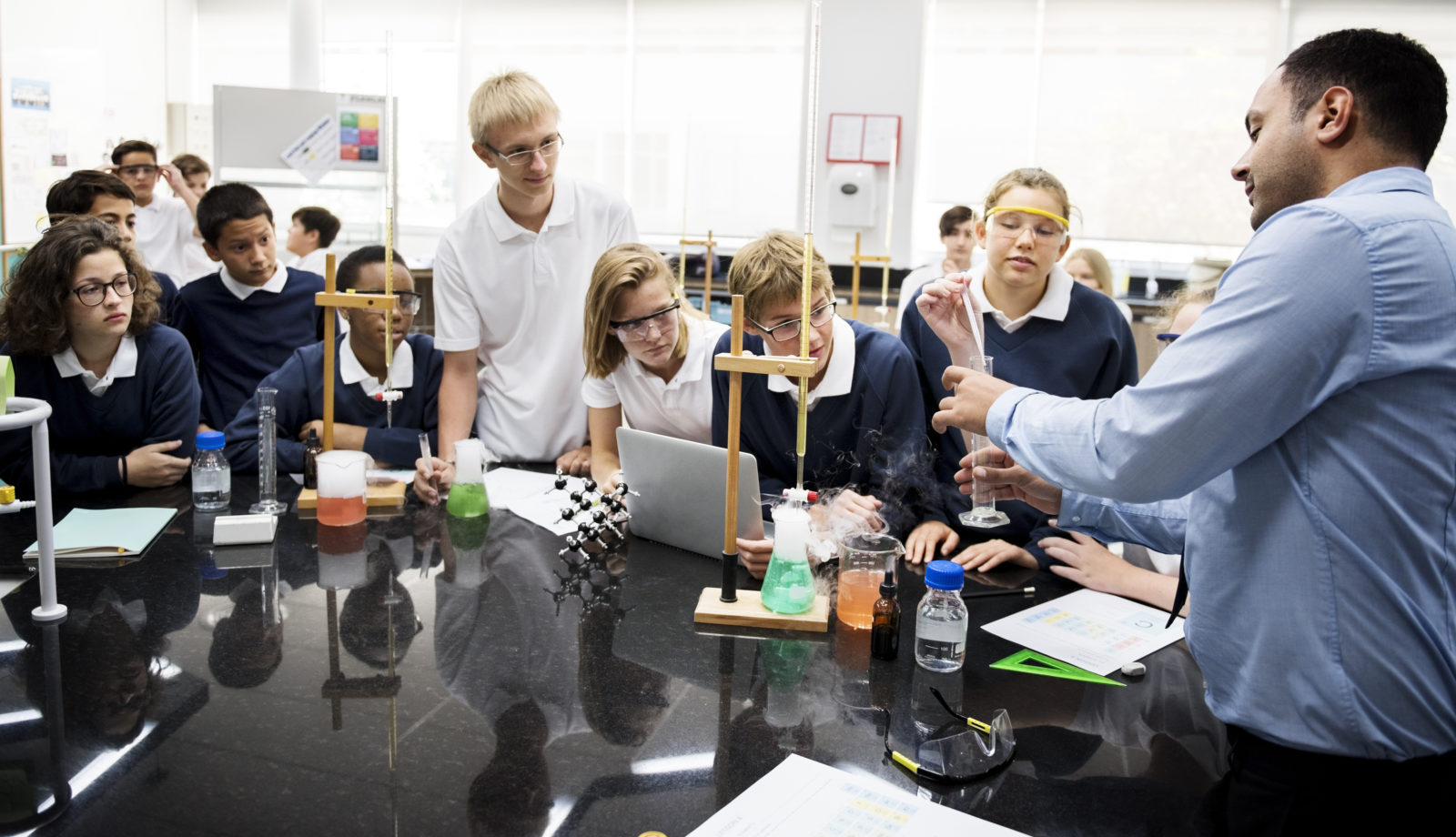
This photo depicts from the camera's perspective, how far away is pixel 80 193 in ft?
11.2

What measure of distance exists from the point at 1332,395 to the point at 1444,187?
558 centimetres

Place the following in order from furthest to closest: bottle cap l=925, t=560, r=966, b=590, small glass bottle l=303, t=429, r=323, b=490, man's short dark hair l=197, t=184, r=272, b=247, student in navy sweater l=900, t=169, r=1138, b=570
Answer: man's short dark hair l=197, t=184, r=272, b=247 < small glass bottle l=303, t=429, r=323, b=490 < student in navy sweater l=900, t=169, r=1138, b=570 < bottle cap l=925, t=560, r=966, b=590

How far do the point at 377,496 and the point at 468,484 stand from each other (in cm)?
22

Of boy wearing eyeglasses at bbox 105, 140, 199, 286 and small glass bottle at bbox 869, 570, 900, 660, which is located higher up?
boy wearing eyeglasses at bbox 105, 140, 199, 286

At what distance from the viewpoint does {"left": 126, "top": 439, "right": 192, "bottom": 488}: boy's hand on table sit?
226 cm

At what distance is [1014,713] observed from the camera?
1321 mm

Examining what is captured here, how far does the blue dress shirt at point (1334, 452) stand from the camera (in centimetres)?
101

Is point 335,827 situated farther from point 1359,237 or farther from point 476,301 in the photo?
point 476,301

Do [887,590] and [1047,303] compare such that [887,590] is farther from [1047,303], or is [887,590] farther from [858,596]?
[1047,303]

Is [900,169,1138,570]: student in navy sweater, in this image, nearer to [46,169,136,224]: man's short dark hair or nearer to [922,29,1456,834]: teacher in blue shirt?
[922,29,1456,834]: teacher in blue shirt


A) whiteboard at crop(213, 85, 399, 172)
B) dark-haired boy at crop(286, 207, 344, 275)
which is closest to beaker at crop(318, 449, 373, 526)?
dark-haired boy at crop(286, 207, 344, 275)

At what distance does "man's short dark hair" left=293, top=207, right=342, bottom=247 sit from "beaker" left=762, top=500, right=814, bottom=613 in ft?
14.3

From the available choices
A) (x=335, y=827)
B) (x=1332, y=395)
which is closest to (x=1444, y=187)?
(x=1332, y=395)

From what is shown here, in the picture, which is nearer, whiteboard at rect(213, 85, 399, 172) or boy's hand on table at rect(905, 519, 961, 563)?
boy's hand on table at rect(905, 519, 961, 563)
